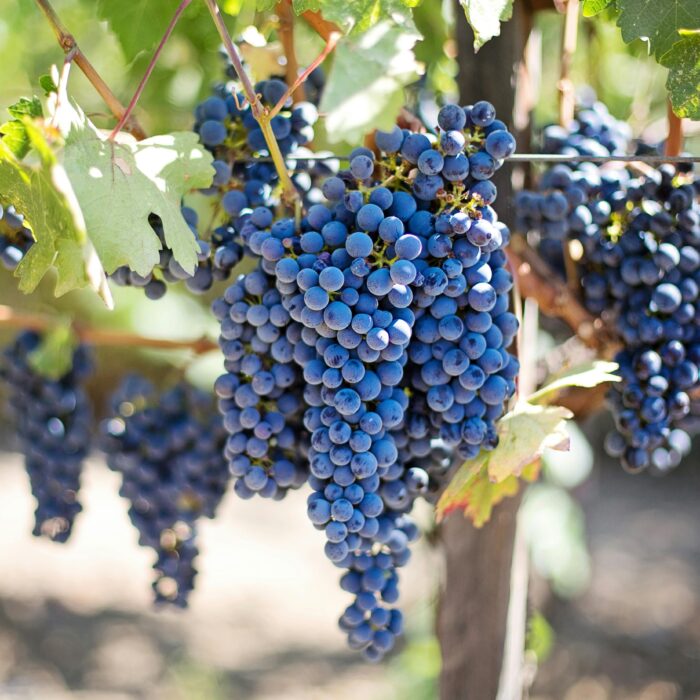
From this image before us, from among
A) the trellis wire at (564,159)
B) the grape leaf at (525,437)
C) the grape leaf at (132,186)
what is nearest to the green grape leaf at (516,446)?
the grape leaf at (525,437)

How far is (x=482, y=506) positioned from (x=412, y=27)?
58cm

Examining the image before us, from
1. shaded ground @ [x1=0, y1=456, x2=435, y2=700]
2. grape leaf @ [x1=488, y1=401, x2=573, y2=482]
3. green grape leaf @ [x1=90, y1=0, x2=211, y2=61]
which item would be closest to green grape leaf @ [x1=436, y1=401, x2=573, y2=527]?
grape leaf @ [x1=488, y1=401, x2=573, y2=482]

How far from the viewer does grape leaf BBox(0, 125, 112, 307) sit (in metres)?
0.69

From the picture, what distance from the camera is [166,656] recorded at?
10.7 feet

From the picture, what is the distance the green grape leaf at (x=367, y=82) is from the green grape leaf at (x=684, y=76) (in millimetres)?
332

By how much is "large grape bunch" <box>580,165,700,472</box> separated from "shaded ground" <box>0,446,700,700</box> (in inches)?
58.7

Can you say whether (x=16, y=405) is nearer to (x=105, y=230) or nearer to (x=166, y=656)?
(x=105, y=230)

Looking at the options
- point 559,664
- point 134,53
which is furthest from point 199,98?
point 559,664

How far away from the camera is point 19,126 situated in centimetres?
79

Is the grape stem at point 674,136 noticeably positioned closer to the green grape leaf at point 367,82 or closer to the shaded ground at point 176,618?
the green grape leaf at point 367,82

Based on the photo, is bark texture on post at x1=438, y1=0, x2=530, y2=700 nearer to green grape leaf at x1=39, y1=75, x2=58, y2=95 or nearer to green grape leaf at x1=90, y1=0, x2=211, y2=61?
green grape leaf at x1=90, y1=0, x2=211, y2=61

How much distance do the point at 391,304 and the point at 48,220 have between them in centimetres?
35

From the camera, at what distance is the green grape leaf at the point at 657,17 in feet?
2.87

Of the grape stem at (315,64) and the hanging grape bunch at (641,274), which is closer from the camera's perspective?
the grape stem at (315,64)
